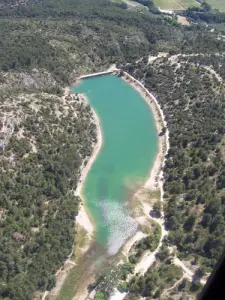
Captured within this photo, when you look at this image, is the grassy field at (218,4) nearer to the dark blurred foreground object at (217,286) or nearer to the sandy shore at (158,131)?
the sandy shore at (158,131)

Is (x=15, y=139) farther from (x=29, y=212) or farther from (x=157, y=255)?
(x=157, y=255)

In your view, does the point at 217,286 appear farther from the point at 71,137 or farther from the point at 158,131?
the point at 158,131

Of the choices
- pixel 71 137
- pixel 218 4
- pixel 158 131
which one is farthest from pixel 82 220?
pixel 218 4

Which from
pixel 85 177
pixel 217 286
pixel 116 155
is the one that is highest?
pixel 217 286

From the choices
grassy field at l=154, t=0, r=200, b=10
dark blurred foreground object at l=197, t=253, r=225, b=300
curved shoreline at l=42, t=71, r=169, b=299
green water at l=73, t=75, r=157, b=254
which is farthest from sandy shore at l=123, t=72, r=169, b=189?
grassy field at l=154, t=0, r=200, b=10

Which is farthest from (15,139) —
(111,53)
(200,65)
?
(111,53)

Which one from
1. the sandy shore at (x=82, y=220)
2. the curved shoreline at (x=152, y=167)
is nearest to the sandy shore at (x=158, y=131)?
the curved shoreline at (x=152, y=167)
